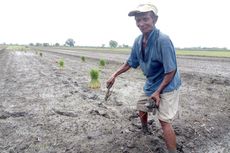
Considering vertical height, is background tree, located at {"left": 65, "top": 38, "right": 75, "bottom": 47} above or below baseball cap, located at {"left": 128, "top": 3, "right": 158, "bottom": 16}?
below

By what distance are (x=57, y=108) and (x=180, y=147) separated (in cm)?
322

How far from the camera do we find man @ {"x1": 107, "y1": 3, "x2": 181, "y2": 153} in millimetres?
4023

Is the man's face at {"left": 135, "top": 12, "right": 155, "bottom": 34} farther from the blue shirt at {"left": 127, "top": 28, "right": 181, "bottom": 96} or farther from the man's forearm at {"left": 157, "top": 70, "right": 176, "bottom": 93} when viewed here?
the man's forearm at {"left": 157, "top": 70, "right": 176, "bottom": 93}

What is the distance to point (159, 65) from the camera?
430cm

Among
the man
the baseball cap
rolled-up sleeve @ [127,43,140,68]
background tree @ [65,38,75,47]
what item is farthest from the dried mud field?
background tree @ [65,38,75,47]

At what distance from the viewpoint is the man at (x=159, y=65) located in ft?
13.2

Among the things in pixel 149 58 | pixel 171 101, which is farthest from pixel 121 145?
pixel 149 58

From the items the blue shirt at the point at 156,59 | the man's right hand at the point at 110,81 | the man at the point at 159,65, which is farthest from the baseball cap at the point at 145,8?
the man's right hand at the point at 110,81

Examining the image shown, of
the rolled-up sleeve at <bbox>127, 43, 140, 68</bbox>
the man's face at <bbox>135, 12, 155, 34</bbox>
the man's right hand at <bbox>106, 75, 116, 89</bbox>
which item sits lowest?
the man's right hand at <bbox>106, 75, 116, 89</bbox>

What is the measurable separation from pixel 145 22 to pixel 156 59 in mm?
494

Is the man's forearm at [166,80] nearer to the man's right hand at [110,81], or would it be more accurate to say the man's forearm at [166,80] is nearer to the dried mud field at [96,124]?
the man's right hand at [110,81]

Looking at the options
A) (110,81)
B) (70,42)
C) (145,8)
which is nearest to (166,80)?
(145,8)

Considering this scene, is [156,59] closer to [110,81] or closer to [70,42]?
[110,81]

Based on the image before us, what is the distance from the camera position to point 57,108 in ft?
23.6
